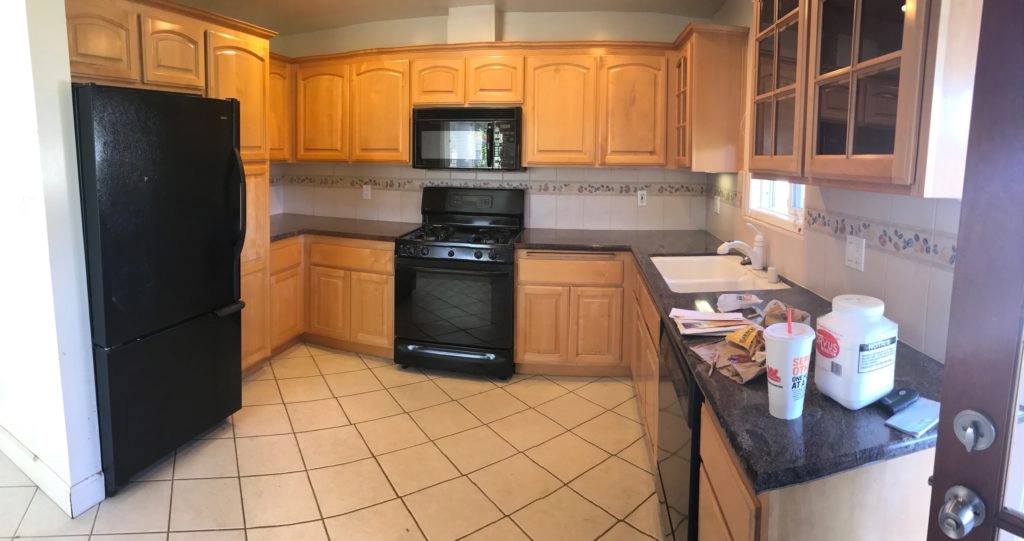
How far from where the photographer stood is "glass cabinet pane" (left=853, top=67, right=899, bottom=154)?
47.1 inches

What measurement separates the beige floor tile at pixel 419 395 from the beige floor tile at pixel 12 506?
62.3 inches

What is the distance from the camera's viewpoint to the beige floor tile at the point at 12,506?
2.11 m

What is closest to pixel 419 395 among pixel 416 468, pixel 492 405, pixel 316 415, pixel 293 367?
pixel 492 405

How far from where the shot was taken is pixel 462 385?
11.4ft

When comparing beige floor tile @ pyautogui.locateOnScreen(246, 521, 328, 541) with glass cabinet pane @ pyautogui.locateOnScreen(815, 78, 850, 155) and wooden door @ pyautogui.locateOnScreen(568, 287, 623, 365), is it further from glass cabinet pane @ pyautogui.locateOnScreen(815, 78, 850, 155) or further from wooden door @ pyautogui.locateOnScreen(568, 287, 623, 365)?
glass cabinet pane @ pyautogui.locateOnScreen(815, 78, 850, 155)

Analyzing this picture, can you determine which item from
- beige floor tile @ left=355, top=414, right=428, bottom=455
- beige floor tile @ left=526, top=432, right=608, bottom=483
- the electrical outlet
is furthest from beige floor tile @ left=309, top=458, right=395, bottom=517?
the electrical outlet

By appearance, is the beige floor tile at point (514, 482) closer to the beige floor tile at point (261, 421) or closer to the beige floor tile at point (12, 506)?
the beige floor tile at point (261, 421)

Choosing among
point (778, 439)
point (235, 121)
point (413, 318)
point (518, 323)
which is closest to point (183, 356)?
point (235, 121)

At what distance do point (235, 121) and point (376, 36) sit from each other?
5.96 ft

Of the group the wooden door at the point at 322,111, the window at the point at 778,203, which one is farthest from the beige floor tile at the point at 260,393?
the window at the point at 778,203

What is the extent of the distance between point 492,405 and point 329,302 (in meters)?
1.45

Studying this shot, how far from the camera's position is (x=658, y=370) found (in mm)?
2160

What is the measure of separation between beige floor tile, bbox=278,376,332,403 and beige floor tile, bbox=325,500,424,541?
117 centimetres

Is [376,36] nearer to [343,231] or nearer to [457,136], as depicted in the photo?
[457,136]
